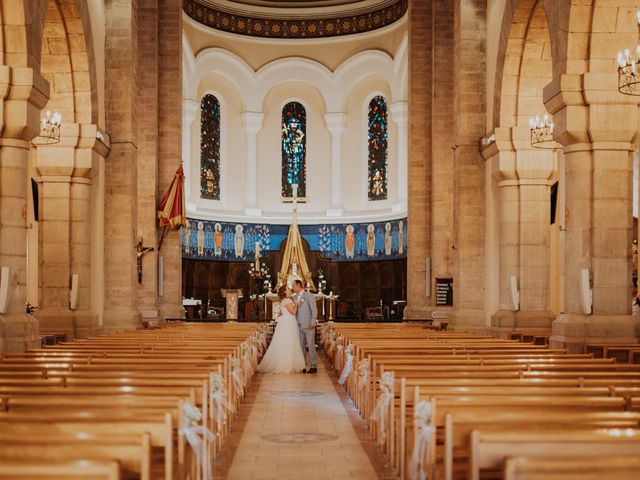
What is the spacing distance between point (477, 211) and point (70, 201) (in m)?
7.41

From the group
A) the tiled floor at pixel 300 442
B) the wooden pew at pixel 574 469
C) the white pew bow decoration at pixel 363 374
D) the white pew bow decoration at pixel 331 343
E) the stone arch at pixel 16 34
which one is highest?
the stone arch at pixel 16 34

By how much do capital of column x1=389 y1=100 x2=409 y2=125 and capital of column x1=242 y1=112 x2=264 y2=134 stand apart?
16.5ft

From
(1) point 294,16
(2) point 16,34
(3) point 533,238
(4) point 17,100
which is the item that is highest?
(1) point 294,16

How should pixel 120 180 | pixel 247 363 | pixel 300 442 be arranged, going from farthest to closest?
A: pixel 120 180, pixel 247 363, pixel 300 442

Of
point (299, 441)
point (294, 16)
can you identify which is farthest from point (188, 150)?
point (299, 441)

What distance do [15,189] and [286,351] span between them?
234 inches

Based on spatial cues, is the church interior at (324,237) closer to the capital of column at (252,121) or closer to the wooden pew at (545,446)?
the wooden pew at (545,446)

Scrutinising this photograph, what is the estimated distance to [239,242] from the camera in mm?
32656

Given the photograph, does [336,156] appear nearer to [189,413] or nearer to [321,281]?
[321,281]

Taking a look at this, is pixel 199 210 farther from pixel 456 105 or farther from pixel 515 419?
pixel 515 419

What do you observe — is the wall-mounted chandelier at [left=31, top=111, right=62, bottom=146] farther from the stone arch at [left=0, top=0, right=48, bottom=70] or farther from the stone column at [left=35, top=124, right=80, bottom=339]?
the stone arch at [left=0, top=0, right=48, bottom=70]

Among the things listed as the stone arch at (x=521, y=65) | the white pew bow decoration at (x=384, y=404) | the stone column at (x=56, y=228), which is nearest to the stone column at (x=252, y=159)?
the stone column at (x=56, y=228)

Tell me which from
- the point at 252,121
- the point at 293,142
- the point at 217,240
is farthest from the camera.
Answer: the point at 293,142

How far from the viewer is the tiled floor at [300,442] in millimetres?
7443
